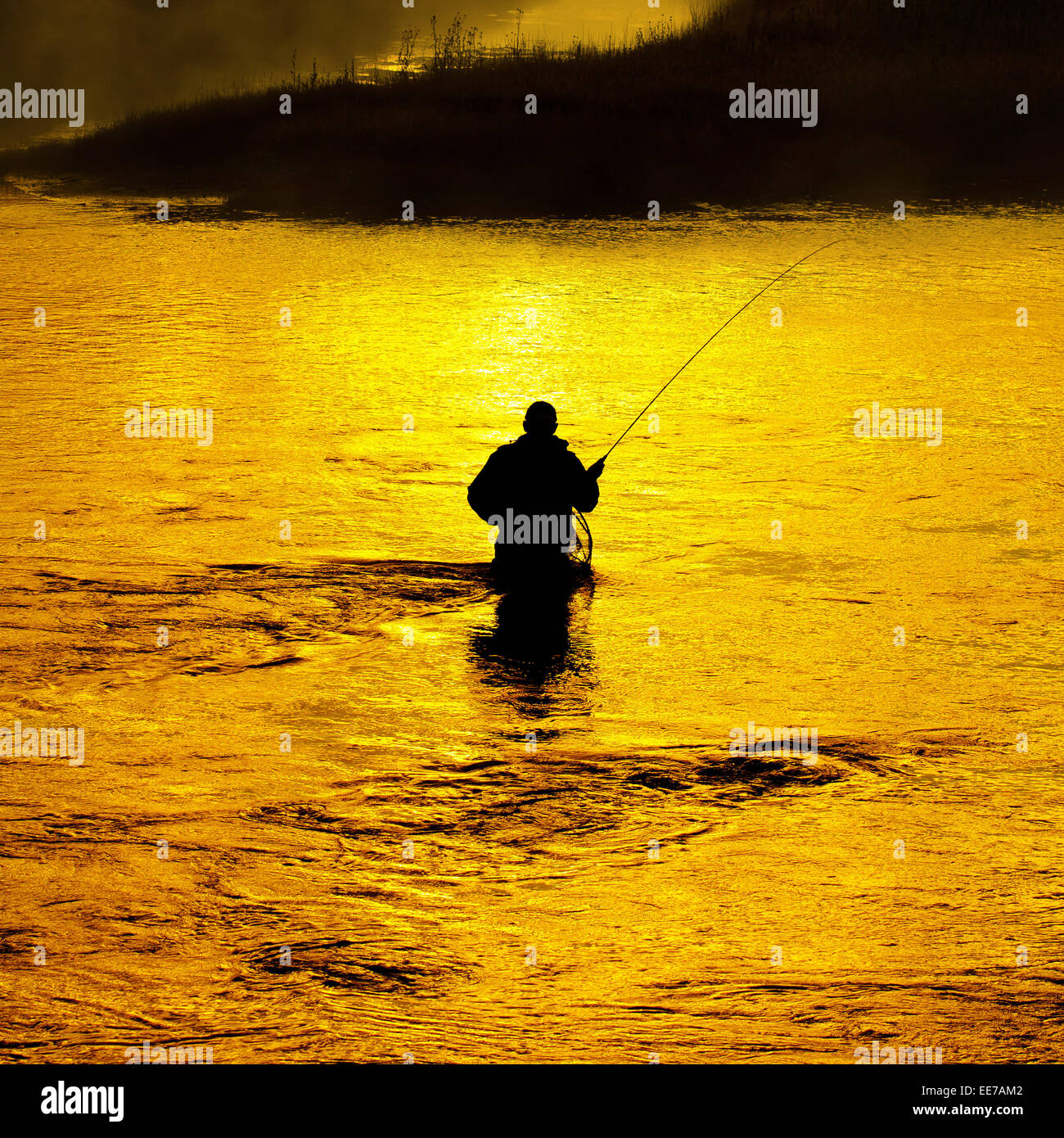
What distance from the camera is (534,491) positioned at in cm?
785

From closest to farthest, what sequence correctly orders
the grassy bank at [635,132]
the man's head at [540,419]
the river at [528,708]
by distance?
the river at [528,708]
the man's head at [540,419]
the grassy bank at [635,132]

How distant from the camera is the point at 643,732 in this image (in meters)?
6.40

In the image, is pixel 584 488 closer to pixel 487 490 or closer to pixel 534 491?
pixel 534 491

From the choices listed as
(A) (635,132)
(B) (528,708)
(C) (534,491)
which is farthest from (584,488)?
(A) (635,132)

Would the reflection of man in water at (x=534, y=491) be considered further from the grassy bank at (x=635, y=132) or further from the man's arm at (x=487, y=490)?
the grassy bank at (x=635, y=132)

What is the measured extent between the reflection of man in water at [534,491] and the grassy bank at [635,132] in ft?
53.2

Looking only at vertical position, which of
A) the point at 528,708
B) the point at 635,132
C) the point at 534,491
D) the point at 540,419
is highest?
the point at 635,132

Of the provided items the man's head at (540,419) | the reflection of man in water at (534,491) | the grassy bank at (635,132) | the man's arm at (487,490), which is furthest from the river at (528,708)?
the grassy bank at (635,132)

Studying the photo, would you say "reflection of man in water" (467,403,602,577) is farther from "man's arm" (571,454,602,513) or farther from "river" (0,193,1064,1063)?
"river" (0,193,1064,1063)

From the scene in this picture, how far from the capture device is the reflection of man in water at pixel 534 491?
25.7 ft

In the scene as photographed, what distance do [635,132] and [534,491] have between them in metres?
19.9
